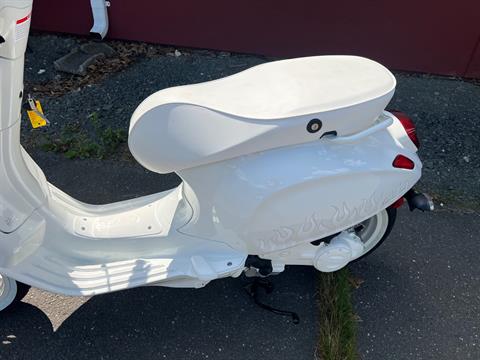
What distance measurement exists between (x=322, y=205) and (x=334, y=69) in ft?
1.79

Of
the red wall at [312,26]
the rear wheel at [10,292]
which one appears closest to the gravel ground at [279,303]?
the rear wheel at [10,292]

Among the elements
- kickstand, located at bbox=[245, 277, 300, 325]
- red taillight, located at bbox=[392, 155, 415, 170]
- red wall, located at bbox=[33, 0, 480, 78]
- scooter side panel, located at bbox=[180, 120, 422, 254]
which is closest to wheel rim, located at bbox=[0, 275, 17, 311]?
scooter side panel, located at bbox=[180, 120, 422, 254]

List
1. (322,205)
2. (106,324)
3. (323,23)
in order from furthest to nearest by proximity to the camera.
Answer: (323,23) < (106,324) < (322,205)

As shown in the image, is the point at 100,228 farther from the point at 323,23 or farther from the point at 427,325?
the point at 323,23

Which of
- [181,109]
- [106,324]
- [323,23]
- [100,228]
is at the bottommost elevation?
[106,324]

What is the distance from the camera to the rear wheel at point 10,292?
211cm

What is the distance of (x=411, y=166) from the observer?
187cm

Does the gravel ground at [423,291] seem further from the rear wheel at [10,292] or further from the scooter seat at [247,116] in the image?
the rear wheel at [10,292]

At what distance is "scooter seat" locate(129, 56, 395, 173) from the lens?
163cm

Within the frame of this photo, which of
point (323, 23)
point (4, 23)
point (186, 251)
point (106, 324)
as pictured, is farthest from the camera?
point (323, 23)

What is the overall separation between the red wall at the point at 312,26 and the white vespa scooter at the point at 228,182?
204 centimetres

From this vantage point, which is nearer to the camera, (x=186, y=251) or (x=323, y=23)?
(x=186, y=251)

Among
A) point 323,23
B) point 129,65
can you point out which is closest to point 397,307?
point 323,23
